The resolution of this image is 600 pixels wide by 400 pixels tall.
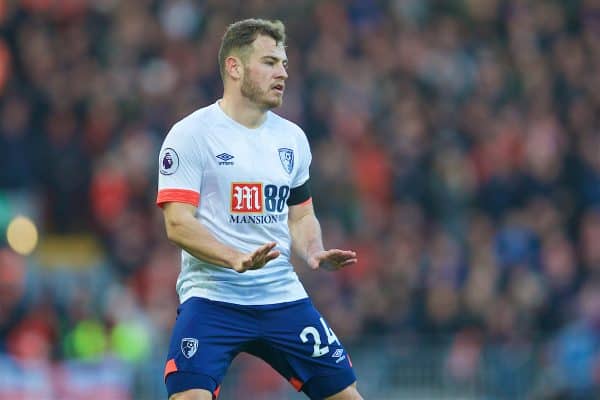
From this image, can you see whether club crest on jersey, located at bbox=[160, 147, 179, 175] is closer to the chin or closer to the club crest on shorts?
the chin

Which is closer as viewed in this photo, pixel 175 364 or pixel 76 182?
pixel 175 364

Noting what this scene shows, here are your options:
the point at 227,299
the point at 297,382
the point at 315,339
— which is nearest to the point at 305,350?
the point at 315,339

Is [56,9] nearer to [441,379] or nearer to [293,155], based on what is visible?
[441,379]

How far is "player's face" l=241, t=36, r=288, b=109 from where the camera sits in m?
8.63

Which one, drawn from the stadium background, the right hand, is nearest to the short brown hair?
the right hand

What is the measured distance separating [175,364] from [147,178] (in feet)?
33.0

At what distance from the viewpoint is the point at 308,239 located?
8.95 meters

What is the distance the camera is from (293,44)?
813 inches

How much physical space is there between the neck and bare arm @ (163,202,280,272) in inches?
26.2

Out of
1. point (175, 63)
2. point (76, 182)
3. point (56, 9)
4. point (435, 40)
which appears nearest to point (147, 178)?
point (76, 182)

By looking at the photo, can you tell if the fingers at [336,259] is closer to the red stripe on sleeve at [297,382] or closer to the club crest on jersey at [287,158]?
the club crest on jersey at [287,158]

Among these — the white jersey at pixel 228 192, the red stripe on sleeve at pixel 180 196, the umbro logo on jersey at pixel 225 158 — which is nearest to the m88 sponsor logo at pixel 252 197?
the white jersey at pixel 228 192

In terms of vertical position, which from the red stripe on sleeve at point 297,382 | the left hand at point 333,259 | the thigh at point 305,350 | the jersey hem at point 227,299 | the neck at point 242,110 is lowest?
the red stripe on sleeve at point 297,382

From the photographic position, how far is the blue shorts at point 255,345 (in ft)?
27.4
